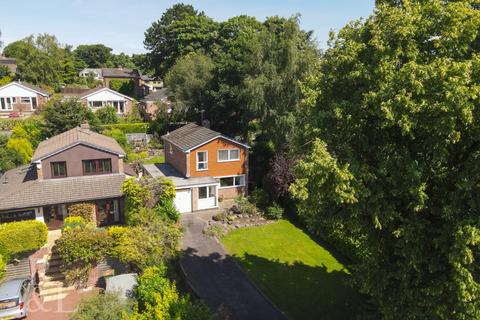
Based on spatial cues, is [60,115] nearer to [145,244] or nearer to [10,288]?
[10,288]

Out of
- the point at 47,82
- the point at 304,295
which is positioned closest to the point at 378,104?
the point at 304,295

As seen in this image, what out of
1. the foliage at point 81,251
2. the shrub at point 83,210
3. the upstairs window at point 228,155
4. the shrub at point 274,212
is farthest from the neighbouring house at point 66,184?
the shrub at point 274,212

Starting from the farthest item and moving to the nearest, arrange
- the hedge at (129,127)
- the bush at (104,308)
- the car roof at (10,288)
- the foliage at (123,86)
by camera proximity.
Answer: the foliage at (123,86) < the hedge at (129,127) < the car roof at (10,288) < the bush at (104,308)

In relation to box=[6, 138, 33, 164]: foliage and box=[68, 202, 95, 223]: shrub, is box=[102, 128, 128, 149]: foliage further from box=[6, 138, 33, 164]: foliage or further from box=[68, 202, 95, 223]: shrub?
box=[68, 202, 95, 223]: shrub

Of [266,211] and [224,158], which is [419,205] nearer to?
[266,211]

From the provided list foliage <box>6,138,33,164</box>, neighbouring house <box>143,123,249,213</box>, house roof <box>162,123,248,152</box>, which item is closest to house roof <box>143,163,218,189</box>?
neighbouring house <box>143,123,249,213</box>

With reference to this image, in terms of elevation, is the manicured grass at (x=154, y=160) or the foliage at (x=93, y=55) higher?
the foliage at (x=93, y=55)

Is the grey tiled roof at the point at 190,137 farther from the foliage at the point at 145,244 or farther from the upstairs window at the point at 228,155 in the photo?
the foliage at the point at 145,244

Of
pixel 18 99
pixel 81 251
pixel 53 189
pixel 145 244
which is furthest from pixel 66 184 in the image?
pixel 18 99
